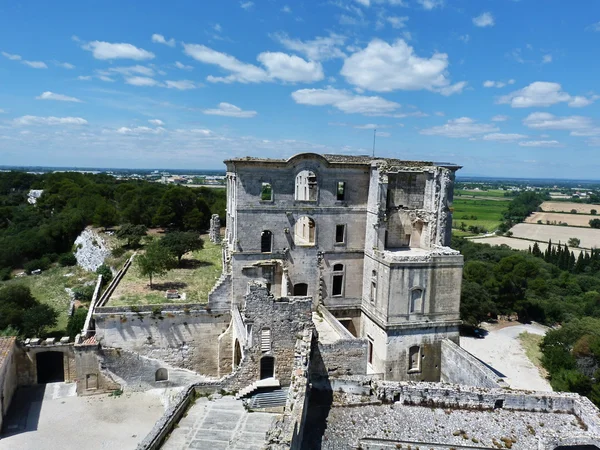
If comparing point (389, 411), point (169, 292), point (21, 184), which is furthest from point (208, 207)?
point (21, 184)

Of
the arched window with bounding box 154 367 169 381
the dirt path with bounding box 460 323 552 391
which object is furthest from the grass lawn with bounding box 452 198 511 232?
the arched window with bounding box 154 367 169 381

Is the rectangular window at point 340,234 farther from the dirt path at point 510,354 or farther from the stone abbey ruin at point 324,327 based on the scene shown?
the dirt path at point 510,354

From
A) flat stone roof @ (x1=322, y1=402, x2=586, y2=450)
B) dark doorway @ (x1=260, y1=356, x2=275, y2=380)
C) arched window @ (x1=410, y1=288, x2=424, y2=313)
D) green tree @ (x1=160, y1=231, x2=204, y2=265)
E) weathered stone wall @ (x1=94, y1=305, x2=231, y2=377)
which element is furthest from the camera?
green tree @ (x1=160, y1=231, x2=204, y2=265)

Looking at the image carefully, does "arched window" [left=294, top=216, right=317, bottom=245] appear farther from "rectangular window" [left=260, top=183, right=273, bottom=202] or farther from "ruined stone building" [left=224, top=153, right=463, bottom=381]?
"rectangular window" [left=260, top=183, right=273, bottom=202]

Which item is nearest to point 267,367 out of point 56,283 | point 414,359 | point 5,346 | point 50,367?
point 414,359

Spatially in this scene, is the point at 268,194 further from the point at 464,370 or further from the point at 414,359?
the point at 464,370

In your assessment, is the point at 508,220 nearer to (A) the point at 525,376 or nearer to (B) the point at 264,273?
(A) the point at 525,376
